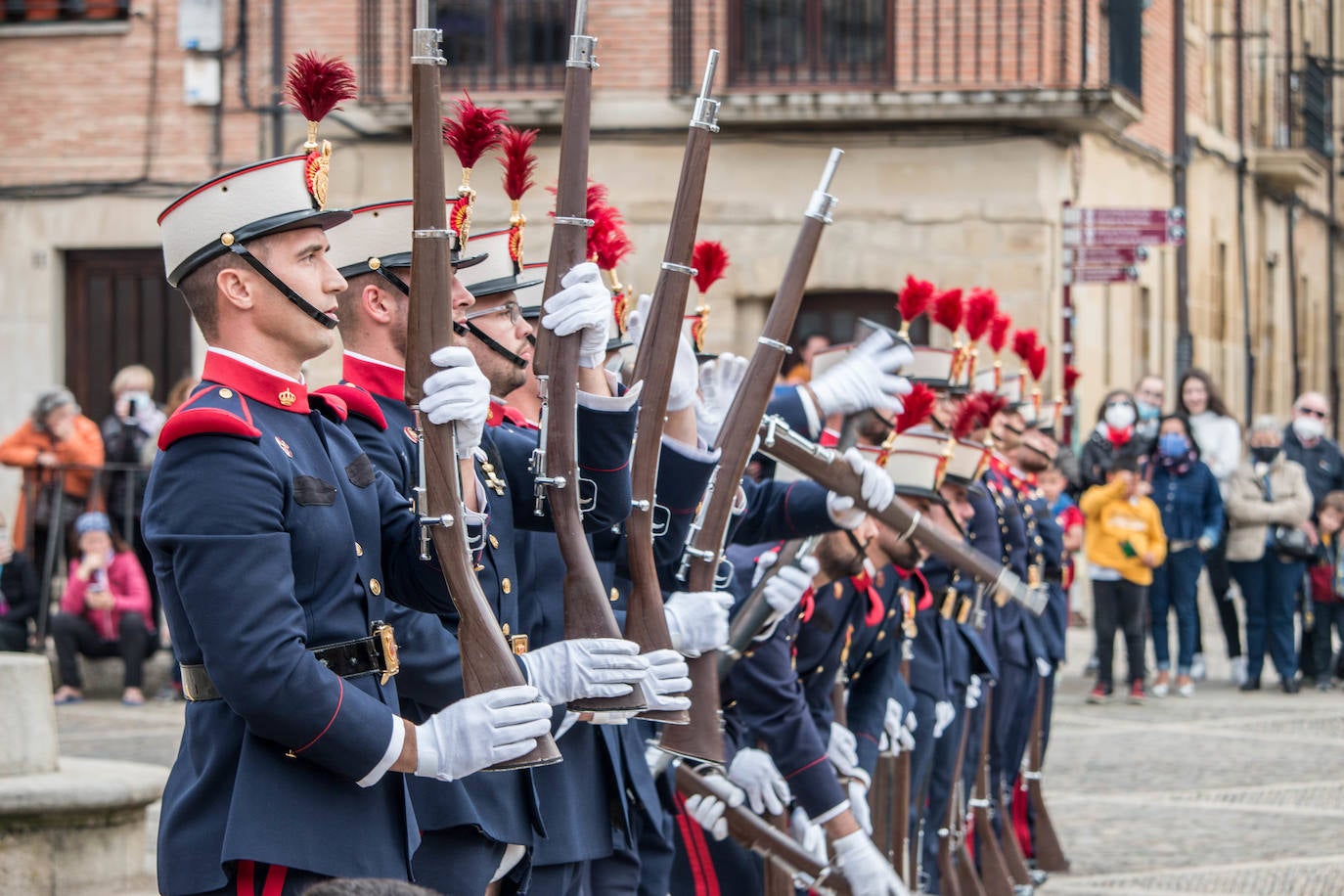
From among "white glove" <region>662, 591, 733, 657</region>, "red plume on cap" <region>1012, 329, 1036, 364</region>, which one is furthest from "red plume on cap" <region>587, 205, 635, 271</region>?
"red plume on cap" <region>1012, 329, 1036, 364</region>

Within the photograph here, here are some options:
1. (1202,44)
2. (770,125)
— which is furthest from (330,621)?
(1202,44)

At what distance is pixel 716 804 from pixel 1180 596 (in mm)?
9243

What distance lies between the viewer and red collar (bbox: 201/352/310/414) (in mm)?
3395

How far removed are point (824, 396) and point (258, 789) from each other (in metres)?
3.12

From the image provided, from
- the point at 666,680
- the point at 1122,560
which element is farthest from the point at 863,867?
the point at 1122,560

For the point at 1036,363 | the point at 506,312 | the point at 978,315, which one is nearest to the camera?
the point at 506,312

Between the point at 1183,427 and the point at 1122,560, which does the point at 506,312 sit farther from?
the point at 1183,427

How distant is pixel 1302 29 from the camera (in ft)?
94.7

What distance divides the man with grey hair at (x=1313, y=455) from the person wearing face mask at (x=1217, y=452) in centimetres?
39

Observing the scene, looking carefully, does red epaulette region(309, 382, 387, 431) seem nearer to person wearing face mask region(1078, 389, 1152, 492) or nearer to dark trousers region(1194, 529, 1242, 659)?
person wearing face mask region(1078, 389, 1152, 492)

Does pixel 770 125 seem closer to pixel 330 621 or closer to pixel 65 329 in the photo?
pixel 65 329

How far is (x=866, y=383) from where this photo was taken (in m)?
6.12

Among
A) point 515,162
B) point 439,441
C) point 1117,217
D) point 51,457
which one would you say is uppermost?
point 1117,217

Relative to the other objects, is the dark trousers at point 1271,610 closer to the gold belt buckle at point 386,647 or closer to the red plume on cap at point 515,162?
the red plume on cap at point 515,162
